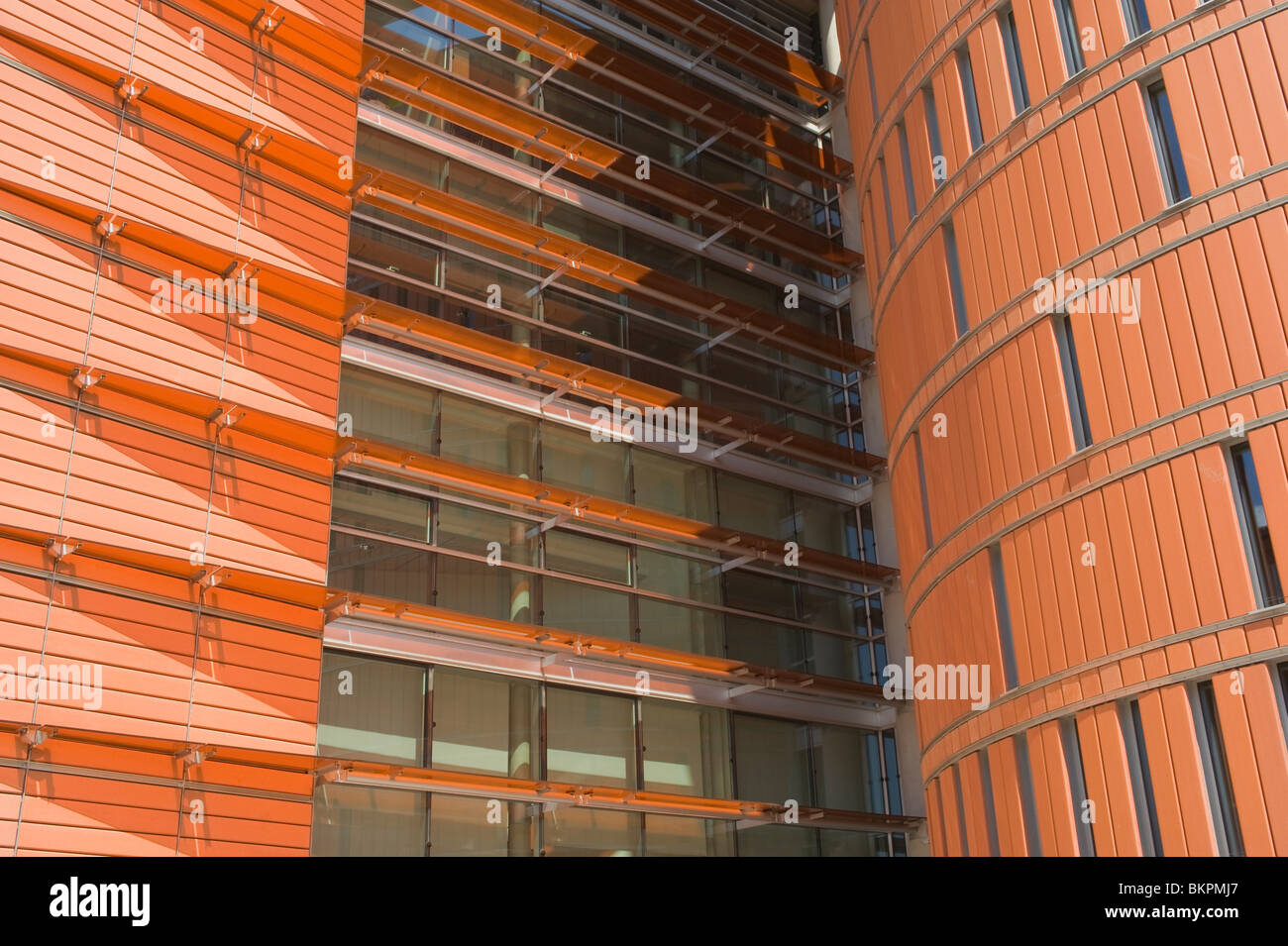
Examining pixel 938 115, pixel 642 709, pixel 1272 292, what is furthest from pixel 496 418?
pixel 1272 292

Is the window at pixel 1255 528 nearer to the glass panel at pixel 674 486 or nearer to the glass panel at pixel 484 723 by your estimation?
the glass panel at pixel 484 723

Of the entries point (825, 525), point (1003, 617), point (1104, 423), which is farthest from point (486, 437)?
point (1104, 423)

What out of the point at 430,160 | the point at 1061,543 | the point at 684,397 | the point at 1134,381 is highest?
the point at 430,160

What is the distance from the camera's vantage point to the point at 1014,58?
653 inches

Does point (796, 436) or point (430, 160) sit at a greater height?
point (430, 160)

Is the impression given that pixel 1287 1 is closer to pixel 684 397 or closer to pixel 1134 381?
pixel 1134 381

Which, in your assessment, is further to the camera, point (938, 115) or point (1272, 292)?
point (938, 115)

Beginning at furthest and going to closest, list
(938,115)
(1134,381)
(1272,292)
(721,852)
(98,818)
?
(721,852)
(938,115)
(98,818)
(1134,381)
(1272,292)

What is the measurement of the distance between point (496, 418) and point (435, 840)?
23.4 ft

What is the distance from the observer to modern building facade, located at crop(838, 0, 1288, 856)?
41.3 ft

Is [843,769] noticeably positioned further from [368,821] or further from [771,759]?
[368,821]

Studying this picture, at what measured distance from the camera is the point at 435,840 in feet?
62.2

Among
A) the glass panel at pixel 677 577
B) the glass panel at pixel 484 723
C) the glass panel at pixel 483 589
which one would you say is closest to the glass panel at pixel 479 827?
the glass panel at pixel 484 723

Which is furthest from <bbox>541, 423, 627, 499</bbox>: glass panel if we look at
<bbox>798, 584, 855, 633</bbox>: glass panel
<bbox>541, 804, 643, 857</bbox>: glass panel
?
<bbox>541, 804, 643, 857</bbox>: glass panel
